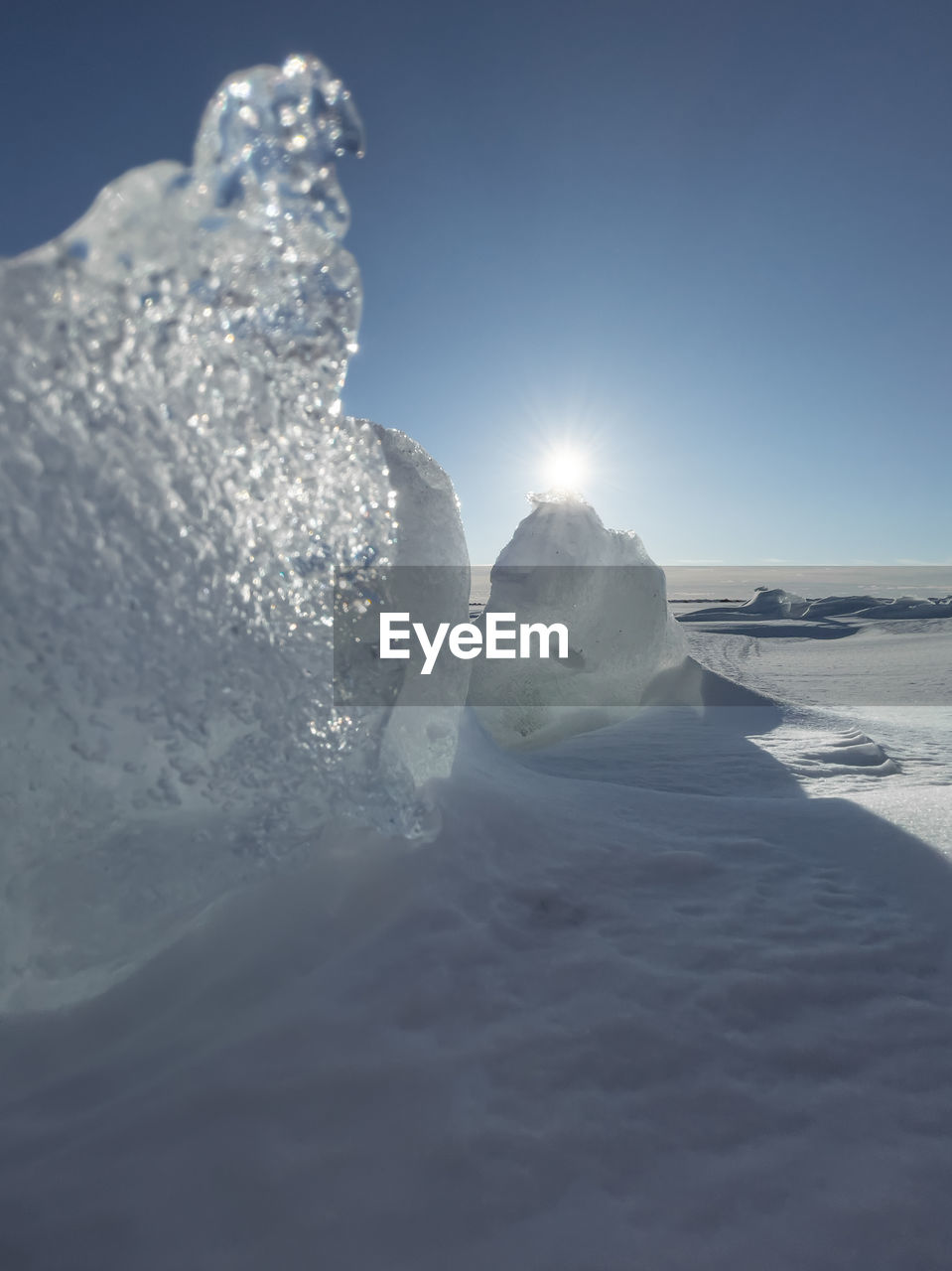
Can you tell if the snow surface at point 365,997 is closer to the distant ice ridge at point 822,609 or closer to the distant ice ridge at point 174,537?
the distant ice ridge at point 174,537

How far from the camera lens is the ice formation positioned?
5.00 meters

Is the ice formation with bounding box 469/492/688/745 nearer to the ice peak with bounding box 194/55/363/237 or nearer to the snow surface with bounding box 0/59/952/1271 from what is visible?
the snow surface with bounding box 0/59/952/1271

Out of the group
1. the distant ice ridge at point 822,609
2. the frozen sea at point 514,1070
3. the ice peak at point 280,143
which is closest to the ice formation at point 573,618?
the frozen sea at point 514,1070

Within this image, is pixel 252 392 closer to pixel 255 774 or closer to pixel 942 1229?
pixel 255 774

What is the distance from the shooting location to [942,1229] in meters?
1.11

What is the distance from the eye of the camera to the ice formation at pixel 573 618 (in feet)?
16.4

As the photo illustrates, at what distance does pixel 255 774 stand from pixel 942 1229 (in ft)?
5.09

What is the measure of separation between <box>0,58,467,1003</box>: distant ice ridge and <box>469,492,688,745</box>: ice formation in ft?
10.4

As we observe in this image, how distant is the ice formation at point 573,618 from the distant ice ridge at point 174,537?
10.4 feet

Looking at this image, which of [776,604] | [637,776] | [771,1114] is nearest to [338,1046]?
[771,1114]

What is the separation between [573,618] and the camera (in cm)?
516

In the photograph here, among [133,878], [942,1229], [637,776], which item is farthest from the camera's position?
[637,776]

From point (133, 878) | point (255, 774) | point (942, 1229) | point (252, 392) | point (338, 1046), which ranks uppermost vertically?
point (252, 392)

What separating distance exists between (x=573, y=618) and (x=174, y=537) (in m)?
3.84
